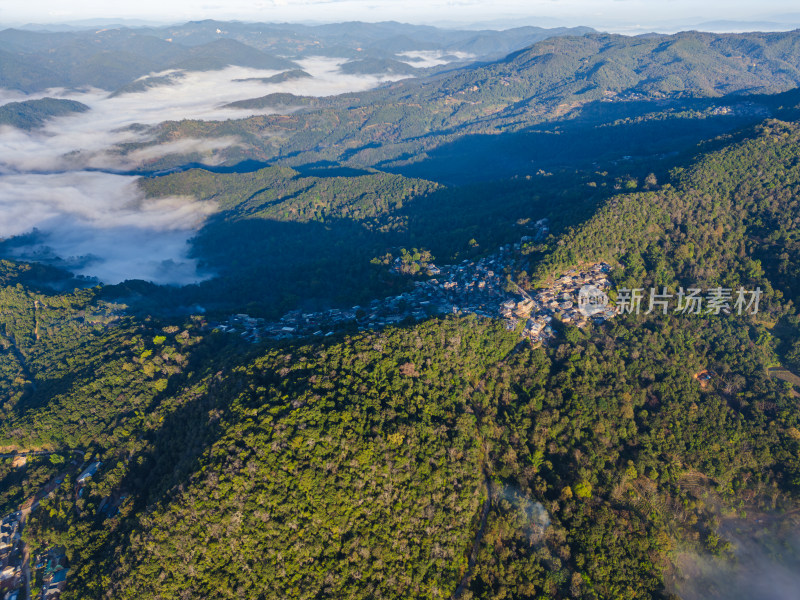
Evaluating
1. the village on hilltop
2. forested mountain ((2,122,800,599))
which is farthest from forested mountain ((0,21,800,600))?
the village on hilltop

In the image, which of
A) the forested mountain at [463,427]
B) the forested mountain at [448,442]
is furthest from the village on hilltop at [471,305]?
the forested mountain at [448,442]

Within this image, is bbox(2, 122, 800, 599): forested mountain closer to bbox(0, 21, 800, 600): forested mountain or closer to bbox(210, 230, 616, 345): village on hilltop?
bbox(0, 21, 800, 600): forested mountain

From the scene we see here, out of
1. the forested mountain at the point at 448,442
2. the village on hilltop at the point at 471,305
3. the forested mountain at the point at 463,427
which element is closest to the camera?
the forested mountain at the point at 448,442

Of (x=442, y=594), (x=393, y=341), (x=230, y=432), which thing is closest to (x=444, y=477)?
(x=442, y=594)

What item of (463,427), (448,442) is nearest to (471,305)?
(463,427)

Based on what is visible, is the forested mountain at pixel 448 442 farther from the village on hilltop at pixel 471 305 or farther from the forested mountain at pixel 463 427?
the village on hilltop at pixel 471 305

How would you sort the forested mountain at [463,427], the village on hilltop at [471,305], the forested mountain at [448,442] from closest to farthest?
the forested mountain at [448,442], the forested mountain at [463,427], the village on hilltop at [471,305]

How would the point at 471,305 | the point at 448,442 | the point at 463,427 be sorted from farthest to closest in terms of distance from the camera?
the point at 471,305
the point at 463,427
the point at 448,442

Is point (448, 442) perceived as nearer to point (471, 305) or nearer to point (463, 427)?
point (463, 427)

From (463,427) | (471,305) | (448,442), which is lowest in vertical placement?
(448,442)

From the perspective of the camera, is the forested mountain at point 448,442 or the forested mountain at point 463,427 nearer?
the forested mountain at point 448,442

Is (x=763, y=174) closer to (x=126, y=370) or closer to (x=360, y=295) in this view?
(x=360, y=295)

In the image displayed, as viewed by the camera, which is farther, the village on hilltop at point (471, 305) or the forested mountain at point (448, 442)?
the village on hilltop at point (471, 305)
